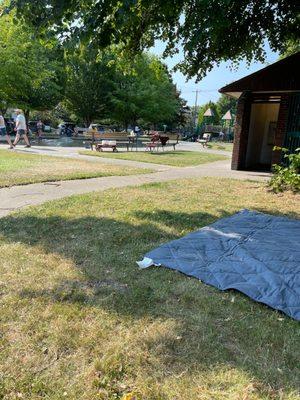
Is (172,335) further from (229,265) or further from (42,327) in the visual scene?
(229,265)

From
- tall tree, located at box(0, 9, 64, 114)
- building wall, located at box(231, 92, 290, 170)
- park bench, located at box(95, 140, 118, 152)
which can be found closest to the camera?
building wall, located at box(231, 92, 290, 170)

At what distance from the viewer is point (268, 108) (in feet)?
50.0

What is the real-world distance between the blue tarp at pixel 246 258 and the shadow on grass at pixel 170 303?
6.3 inches

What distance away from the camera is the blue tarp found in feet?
12.1

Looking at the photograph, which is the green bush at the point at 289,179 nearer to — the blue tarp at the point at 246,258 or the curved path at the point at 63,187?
the curved path at the point at 63,187

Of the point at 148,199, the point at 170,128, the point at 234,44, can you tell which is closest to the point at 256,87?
the point at 234,44

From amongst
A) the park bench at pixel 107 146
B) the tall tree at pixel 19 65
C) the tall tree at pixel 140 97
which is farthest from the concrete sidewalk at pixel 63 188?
the tall tree at pixel 140 97

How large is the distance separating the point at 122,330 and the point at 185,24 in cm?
687

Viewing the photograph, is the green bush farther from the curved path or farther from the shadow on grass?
the shadow on grass

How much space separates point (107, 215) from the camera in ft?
20.6

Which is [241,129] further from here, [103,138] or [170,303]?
[170,303]

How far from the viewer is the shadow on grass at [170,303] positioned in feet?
8.83

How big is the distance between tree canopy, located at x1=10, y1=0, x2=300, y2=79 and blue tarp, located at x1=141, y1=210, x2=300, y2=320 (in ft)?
10.4

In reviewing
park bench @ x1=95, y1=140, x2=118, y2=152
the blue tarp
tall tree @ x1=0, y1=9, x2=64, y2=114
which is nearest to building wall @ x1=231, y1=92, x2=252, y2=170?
park bench @ x1=95, y1=140, x2=118, y2=152
